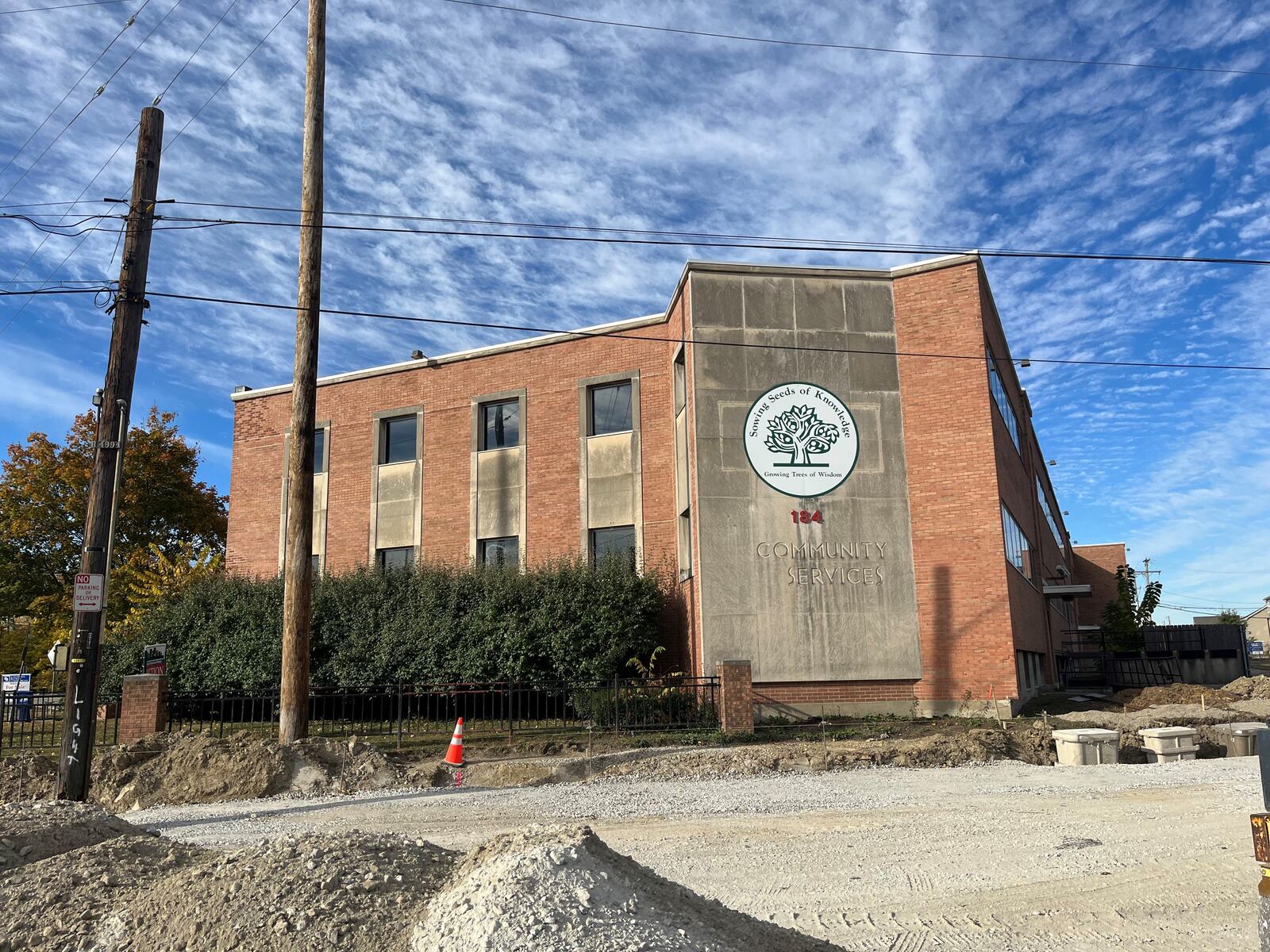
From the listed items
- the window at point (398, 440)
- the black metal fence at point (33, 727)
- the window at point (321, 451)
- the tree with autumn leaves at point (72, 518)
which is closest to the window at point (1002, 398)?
the window at point (398, 440)

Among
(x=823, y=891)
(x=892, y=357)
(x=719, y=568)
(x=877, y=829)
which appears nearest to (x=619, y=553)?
(x=719, y=568)

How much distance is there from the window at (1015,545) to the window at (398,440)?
52.9 feet

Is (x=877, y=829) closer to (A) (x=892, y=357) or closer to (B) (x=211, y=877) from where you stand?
(B) (x=211, y=877)

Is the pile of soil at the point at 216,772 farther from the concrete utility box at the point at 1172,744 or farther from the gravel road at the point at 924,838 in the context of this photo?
the concrete utility box at the point at 1172,744

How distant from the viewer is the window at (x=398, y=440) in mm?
27547

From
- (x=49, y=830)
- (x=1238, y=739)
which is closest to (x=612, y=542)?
(x=1238, y=739)

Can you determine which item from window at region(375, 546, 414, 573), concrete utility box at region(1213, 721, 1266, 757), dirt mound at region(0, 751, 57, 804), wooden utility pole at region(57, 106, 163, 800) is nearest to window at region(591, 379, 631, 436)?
window at region(375, 546, 414, 573)

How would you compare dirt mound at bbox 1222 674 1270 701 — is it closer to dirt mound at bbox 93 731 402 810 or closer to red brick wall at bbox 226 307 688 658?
red brick wall at bbox 226 307 688 658

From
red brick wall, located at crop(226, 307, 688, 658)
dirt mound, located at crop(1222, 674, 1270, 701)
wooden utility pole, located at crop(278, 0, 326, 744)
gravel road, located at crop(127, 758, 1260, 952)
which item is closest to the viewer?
gravel road, located at crop(127, 758, 1260, 952)

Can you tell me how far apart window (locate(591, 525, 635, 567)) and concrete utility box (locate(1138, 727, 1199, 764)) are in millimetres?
12119

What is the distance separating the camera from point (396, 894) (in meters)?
4.47

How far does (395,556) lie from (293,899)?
2337 cm

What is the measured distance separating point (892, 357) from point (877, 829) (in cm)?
1364

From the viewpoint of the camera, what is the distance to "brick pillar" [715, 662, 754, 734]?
1641 centimetres
